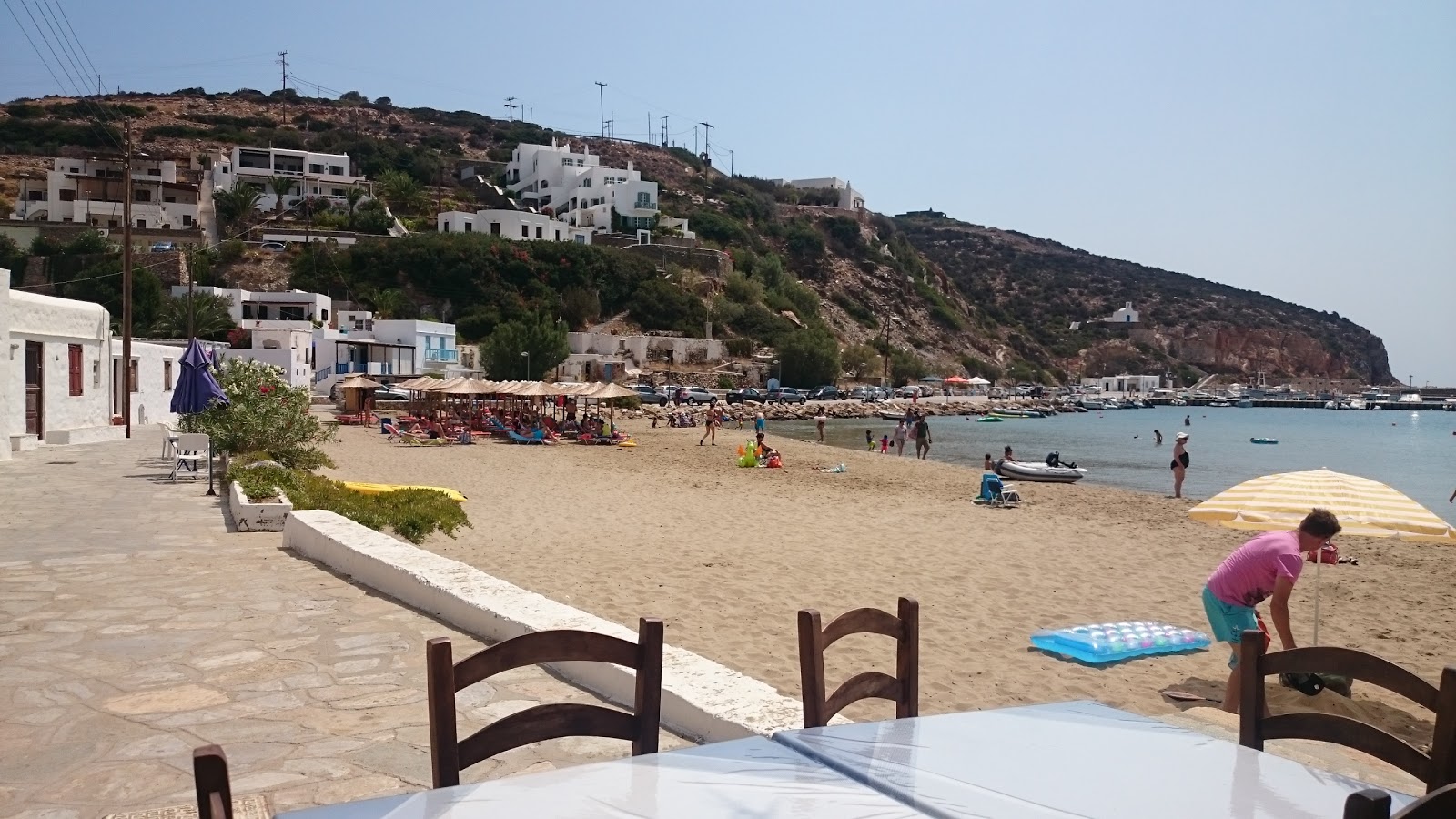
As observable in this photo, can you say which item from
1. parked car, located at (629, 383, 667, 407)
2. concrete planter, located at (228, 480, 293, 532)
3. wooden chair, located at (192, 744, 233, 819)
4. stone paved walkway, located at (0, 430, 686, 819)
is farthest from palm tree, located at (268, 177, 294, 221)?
wooden chair, located at (192, 744, 233, 819)

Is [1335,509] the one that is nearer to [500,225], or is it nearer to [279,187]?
[500,225]

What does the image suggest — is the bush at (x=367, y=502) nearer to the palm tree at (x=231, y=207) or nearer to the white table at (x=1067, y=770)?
the white table at (x=1067, y=770)

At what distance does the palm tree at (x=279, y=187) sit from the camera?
232 feet

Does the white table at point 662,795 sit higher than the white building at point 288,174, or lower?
lower

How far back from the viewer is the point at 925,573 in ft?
31.8

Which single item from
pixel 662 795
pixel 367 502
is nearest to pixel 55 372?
pixel 367 502

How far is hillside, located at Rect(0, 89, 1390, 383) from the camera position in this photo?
63.7 metres

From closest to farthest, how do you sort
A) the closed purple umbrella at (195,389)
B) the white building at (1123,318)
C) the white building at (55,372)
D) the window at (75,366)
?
the closed purple umbrella at (195,389) → the white building at (55,372) → the window at (75,366) → the white building at (1123,318)

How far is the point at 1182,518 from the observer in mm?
15953

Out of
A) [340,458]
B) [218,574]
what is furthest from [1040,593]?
[340,458]

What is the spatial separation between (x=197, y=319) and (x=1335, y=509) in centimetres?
4773

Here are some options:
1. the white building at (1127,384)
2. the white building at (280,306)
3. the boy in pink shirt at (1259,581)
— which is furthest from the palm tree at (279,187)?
the white building at (1127,384)

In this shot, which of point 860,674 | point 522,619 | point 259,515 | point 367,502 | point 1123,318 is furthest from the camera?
point 1123,318

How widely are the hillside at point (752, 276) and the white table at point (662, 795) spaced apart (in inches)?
2342
